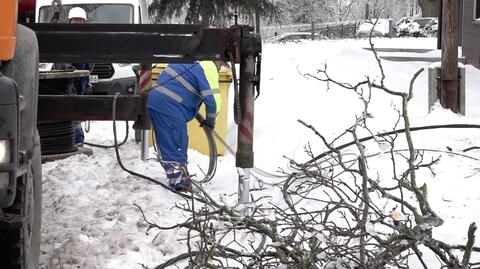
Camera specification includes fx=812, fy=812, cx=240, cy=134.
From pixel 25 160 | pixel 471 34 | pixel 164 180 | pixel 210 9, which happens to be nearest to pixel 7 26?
pixel 25 160

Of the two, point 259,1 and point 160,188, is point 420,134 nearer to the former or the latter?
point 160,188

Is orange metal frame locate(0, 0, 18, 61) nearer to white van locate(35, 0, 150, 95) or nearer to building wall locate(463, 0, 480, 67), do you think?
white van locate(35, 0, 150, 95)

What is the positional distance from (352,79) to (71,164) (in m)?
8.01

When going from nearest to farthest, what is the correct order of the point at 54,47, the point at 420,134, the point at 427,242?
the point at 427,242, the point at 54,47, the point at 420,134

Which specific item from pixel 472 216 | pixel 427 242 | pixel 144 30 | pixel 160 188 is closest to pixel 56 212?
pixel 160 188

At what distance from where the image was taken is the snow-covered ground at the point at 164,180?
217 inches

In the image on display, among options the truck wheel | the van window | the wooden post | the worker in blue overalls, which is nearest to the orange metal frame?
the truck wheel

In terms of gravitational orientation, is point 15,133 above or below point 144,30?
below

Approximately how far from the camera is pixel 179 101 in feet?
26.2

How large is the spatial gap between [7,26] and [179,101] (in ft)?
15.1

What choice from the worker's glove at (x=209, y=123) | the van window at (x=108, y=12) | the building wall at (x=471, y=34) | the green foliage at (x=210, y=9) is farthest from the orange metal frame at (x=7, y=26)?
the green foliage at (x=210, y=9)

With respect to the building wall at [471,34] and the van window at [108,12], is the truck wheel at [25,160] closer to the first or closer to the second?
the van window at [108,12]

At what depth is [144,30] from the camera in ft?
19.4

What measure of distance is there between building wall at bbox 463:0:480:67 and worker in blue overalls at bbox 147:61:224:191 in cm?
1114
